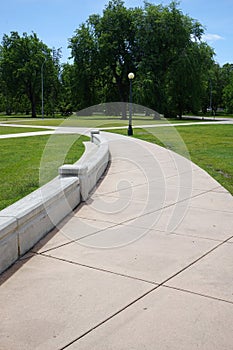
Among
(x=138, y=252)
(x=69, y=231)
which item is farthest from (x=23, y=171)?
(x=138, y=252)

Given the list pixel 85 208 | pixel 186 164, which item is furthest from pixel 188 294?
pixel 186 164

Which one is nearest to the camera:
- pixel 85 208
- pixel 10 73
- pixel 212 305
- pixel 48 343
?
pixel 48 343

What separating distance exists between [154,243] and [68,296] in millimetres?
1673

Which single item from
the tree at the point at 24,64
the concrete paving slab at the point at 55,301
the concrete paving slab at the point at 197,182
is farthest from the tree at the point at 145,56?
the concrete paving slab at the point at 55,301

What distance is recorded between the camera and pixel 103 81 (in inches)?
2448

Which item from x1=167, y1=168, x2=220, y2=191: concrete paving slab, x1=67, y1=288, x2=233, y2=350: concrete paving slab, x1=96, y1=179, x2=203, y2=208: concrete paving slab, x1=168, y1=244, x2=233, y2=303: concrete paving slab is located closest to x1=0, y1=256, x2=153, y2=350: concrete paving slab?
x1=67, y1=288, x2=233, y2=350: concrete paving slab

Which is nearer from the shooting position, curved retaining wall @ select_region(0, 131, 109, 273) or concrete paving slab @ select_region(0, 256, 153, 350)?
concrete paving slab @ select_region(0, 256, 153, 350)

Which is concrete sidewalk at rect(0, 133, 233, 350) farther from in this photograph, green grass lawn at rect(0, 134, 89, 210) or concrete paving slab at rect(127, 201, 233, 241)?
green grass lawn at rect(0, 134, 89, 210)

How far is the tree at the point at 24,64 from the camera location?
68.1m

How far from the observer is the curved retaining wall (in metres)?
4.18

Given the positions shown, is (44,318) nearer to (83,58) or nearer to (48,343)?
(48,343)

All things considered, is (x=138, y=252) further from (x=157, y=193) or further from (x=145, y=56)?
(x=145, y=56)

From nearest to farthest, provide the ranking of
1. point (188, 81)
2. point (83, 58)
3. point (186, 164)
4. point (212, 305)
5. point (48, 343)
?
point (48, 343) → point (212, 305) → point (186, 164) → point (188, 81) → point (83, 58)

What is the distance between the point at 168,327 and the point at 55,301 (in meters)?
0.99
